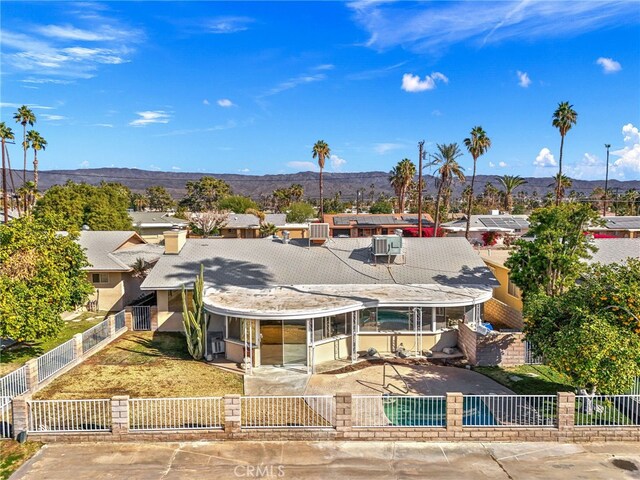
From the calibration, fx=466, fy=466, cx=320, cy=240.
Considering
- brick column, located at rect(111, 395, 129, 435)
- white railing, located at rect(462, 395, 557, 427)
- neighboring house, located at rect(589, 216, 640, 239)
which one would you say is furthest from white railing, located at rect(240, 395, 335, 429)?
neighboring house, located at rect(589, 216, 640, 239)

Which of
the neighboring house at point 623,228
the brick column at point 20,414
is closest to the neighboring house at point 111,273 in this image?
the brick column at point 20,414

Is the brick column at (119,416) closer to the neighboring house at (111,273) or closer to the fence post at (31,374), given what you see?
the fence post at (31,374)

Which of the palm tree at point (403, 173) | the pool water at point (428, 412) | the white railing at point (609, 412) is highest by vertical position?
the palm tree at point (403, 173)

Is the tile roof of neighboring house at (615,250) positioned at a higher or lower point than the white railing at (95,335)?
higher

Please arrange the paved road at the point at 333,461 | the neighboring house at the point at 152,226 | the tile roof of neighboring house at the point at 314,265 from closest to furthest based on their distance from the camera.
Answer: the paved road at the point at 333,461, the tile roof of neighboring house at the point at 314,265, the neighboring house at the point at 152,226

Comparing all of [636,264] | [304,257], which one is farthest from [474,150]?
[636,264]

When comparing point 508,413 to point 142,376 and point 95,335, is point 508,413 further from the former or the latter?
point 95,335

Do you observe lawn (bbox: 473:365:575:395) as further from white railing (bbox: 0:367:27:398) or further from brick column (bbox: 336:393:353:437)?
white railing (bbox: 0:367:27:398)
